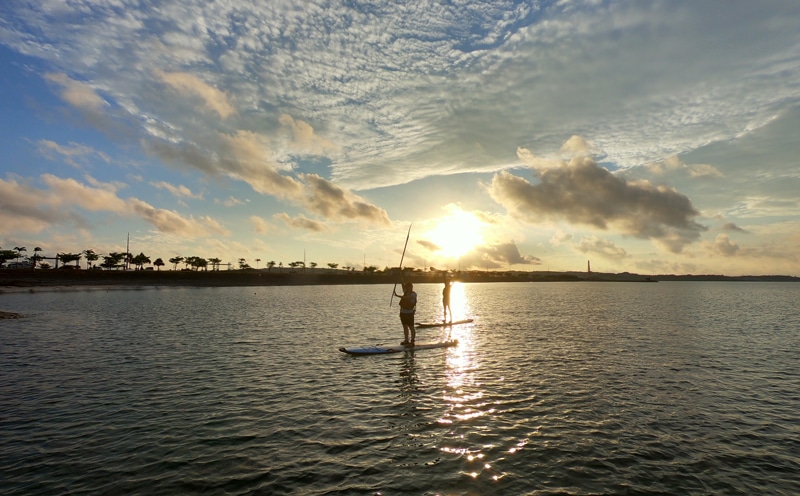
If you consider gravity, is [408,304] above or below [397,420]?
above

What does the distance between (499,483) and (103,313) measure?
61.0 meters

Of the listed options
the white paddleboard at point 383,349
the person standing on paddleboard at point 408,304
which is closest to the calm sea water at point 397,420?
the white paddleboard at point 383,349

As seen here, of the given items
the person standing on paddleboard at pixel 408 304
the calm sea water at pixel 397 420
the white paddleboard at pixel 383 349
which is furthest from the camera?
the person standing on paddleboard at pixel 408 304

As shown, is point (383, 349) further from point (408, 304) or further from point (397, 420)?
point (397, 420)

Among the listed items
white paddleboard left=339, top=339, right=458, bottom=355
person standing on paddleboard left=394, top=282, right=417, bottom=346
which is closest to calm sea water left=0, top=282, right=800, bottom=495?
white paddleboard left=339, top=339, right=458, bottom=355

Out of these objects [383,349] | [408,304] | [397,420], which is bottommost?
[397,420]

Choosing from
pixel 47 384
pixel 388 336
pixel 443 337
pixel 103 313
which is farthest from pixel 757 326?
pixel 103 313

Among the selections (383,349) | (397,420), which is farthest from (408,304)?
(397,420)

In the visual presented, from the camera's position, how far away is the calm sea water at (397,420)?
10547mm

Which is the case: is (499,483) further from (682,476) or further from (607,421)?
(607,421)

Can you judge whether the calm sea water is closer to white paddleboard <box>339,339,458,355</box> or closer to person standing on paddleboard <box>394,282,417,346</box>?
white paddleboard <box>339,339,458,355</box>

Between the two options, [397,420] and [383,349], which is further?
[383,349]

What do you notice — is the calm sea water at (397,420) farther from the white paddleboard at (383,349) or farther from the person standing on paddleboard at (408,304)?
the person standing on paddleboard at (408,304)

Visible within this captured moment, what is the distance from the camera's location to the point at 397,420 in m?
14.8
